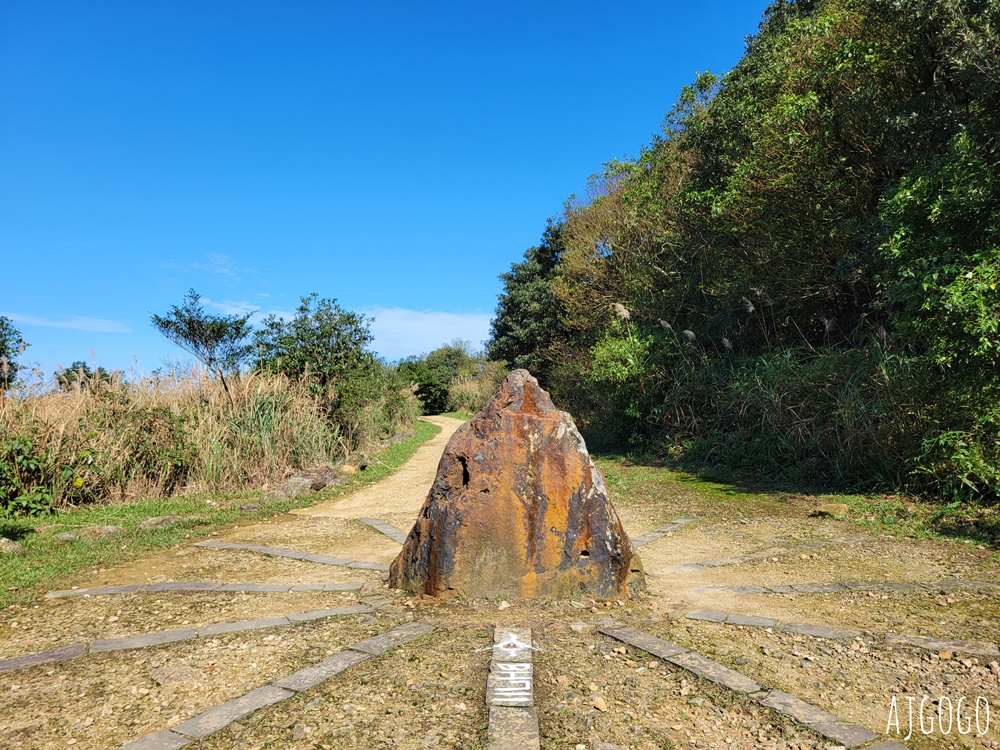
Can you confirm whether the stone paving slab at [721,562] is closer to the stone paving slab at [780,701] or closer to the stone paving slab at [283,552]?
the stone paving slab at [780,701]

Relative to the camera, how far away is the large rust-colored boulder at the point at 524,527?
12.6 feet

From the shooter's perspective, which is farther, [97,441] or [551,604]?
[97,441]

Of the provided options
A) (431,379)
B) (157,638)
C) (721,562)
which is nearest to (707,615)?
(721,562)

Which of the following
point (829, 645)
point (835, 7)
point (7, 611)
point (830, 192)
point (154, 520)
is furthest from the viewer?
point (835, 7)

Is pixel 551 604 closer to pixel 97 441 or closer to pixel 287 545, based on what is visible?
pixel 287 545

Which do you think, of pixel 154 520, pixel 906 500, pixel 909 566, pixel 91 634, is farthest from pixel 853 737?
pixel 154 520

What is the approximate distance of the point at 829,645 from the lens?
126 inches

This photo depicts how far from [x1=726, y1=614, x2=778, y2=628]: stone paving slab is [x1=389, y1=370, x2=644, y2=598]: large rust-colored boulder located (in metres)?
0.70

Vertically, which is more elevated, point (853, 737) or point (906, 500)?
point (906, 500)

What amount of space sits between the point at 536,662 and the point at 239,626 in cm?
182

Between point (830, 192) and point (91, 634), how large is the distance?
31.9 ft

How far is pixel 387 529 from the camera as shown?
6.22 meters

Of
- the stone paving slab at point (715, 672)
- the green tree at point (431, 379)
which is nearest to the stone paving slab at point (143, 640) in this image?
the stone paving slab at point (715, 672)

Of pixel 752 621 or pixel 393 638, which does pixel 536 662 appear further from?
pixel 752 621
